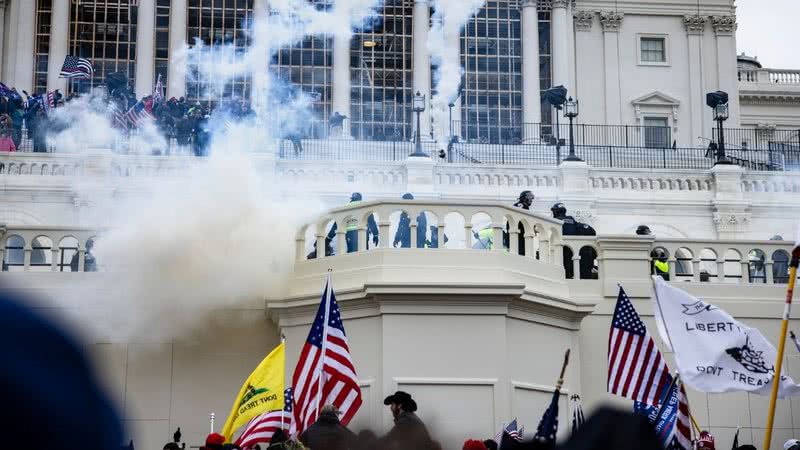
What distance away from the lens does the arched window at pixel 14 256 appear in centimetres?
1496

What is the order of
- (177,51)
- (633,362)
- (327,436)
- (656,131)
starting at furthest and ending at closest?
(656,131) < (177,51) < (633,362) < (327,436)

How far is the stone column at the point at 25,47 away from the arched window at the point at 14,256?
26578 millimetres

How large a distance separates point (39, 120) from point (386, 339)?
2299 cm

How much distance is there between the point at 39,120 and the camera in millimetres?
33844

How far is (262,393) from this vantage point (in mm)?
11734

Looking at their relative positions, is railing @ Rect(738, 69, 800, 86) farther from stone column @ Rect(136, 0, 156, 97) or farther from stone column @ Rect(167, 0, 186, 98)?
stone column @ Rect(136, 0, 156, 97)

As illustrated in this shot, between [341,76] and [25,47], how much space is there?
1055 cm

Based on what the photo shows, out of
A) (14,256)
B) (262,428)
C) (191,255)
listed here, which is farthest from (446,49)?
(262,428)

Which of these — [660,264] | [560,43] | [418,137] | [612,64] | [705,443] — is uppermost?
[560,43]

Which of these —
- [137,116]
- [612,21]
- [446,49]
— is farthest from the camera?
[612,21]

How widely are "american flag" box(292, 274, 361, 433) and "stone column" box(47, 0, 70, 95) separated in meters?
33.7

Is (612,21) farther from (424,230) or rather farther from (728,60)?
(424,230)

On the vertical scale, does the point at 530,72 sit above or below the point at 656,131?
above

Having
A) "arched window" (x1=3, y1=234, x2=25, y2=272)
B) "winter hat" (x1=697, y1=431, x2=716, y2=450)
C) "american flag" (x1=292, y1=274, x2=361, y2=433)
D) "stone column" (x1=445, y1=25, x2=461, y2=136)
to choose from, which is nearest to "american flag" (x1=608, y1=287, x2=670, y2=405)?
"winter hat" (x1=697, y1=431, x2=716, y2=450)
